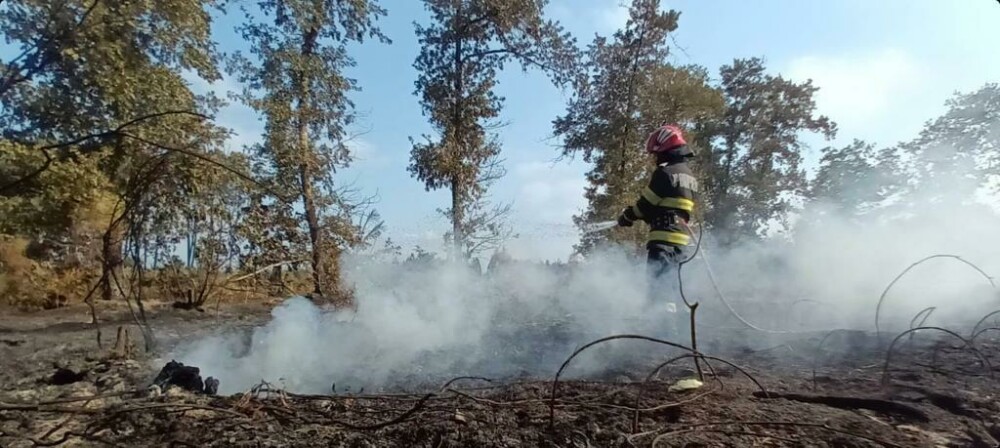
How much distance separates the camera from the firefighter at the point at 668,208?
604 cm

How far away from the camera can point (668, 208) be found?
20.0 ft

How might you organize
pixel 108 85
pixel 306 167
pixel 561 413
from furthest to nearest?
pixel 306 167, pixel 108 85, pixel 561 413

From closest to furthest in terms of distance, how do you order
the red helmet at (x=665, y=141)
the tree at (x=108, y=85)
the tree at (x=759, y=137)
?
the red helmet at (x=665, y=141), the tree at (x=108, y=85), the tree at (x=759, y=137)

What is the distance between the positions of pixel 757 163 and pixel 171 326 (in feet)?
75.7

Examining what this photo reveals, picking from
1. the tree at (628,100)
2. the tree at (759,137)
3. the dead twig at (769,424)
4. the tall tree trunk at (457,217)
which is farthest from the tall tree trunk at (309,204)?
the tree at (759,137)

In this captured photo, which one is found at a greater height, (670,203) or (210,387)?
(670,203)

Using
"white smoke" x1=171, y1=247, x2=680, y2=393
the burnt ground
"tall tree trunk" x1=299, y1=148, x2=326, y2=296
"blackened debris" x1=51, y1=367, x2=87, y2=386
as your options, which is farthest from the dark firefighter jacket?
"tall tree trunk" x1=299, y1=148, x2=326, y2=296

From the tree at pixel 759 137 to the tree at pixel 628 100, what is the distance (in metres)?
9.26

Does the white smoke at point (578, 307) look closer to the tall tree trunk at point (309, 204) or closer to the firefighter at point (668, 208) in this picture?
the firefighter at point (668, 208)

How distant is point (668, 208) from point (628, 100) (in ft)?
30.2

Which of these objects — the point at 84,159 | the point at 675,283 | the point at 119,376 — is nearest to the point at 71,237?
the point at 84,159

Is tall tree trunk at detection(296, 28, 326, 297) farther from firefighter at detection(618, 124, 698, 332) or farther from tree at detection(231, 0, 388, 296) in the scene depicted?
firefighter at detection(618, 124, 698, 332)

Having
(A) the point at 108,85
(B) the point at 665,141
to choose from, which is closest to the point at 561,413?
(B) the point at 665,141

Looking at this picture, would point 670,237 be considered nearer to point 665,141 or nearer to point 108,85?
point 665,141
